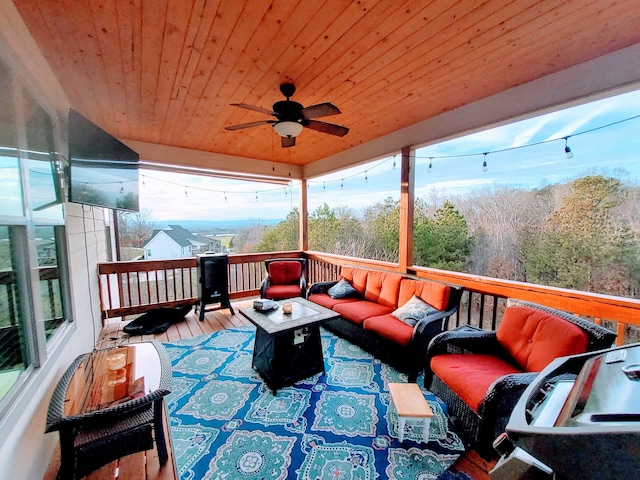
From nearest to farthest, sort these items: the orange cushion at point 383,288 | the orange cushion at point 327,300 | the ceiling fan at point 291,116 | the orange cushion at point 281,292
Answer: the ceiling fan at point 291,116, the orange cushion at point 383,288, the orange cushion at point 327,300, the orange cushion at point 281,292

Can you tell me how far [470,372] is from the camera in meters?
1.87

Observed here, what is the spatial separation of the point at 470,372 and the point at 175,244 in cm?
458

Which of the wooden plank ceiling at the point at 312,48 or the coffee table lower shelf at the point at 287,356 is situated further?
the coffee table lower shelf at the point at 287,356

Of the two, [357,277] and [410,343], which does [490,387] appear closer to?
[410,343]

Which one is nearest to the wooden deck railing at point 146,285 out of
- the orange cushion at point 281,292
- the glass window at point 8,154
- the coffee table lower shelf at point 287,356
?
the orange cushion at point 281,292

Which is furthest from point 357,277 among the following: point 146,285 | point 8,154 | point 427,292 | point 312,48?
point 8,154

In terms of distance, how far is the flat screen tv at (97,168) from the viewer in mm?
2035

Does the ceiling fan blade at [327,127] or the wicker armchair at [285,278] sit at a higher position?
the ceiling fan blade at [327,127]

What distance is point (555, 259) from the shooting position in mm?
2549

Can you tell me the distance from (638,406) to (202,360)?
3.19 meters

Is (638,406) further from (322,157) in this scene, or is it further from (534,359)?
(322,157)

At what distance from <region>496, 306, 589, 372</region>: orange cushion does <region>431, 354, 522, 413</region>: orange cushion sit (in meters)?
0.14

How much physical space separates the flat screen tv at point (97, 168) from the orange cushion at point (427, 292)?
10.6 feet

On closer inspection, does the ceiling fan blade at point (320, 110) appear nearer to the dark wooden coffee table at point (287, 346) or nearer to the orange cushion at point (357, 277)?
the dark wooden coffee table at point (287, 346)
